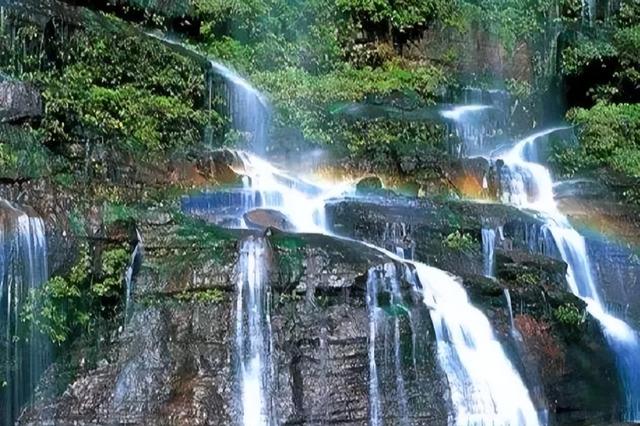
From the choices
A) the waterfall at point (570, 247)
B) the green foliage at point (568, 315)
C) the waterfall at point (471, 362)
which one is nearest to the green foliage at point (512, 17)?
the waterfall at point (570, 247)

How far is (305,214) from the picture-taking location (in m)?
14.5

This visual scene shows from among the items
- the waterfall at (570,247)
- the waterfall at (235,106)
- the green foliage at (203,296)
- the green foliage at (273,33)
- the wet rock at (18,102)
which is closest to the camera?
the green foliage at (203,296)

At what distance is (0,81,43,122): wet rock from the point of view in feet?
44.9

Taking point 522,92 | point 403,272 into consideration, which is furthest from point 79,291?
point 522,92

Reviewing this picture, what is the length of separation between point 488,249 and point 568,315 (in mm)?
1792

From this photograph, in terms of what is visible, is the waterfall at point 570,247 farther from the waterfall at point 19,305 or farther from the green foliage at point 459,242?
the waterfall at point 19,305

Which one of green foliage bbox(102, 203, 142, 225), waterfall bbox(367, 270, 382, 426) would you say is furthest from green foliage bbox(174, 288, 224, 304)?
waterfall bbox(367, 270, 382, 426)

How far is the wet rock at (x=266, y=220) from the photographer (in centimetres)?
1350

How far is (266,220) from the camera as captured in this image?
13.7 metres

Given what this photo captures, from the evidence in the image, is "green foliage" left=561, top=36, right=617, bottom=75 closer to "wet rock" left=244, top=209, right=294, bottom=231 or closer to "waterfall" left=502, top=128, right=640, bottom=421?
"waterfall" left=502, top=128, right=640, bottom=421

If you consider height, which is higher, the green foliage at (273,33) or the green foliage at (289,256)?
the green foliage at (273,33)

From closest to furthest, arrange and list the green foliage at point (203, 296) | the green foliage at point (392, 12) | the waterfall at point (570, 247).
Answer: the green foliage at point (203, 296)
the waterfall at point (570, 247)
the green foliage at point (392, 12)

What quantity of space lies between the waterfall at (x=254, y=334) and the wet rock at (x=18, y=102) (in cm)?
498

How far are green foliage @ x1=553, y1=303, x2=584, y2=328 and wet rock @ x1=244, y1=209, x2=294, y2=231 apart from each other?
4.32 meters
